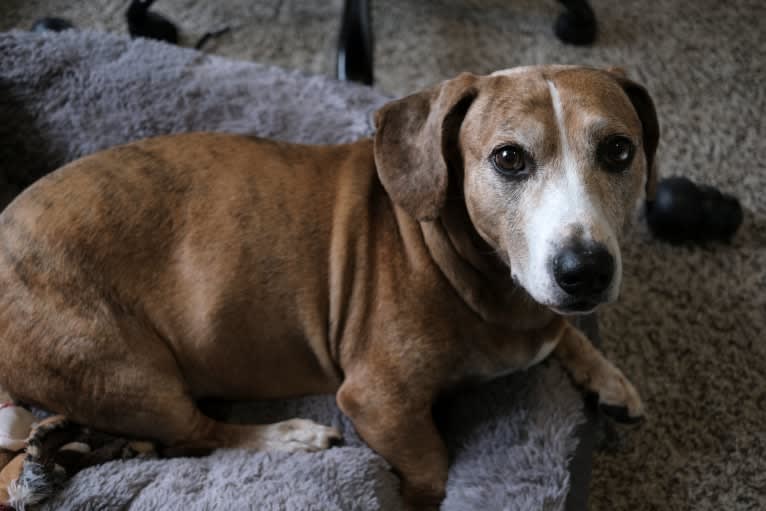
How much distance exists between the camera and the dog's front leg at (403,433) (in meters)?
1.57

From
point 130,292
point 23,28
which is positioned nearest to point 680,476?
point 130,292

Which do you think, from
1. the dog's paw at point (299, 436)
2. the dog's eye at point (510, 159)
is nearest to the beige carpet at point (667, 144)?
the dog's paw at point (299, 436)

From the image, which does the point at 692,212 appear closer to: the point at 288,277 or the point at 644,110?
the point at 644,110

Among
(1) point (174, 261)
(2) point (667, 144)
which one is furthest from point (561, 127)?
(2) point (667, 144)

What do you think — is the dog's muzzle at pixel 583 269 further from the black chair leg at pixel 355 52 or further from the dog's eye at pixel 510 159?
the black chair leg at pixel 355 52

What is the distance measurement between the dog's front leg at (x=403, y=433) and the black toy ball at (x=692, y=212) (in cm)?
105

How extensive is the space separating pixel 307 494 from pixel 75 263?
660 mm

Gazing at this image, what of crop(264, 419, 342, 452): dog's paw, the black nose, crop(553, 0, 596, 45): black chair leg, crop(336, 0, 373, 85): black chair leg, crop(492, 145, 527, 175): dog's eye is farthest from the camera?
crop(553, 0, 596, 45): black chair leg

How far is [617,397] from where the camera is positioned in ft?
5.74

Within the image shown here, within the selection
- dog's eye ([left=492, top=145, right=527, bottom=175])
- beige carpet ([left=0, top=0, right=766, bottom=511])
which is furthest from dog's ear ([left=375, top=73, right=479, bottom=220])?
beige carpet ([left=0, top=0, right=766, bottom=511])

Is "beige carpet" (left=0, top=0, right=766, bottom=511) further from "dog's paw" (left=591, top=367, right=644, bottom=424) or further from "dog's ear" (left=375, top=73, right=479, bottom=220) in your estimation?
"dog's ear" (left=375, top=73, right=479, bottom=220)

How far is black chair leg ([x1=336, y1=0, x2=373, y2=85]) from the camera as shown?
240cm

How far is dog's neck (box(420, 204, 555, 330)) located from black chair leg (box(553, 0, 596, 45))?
167 cm

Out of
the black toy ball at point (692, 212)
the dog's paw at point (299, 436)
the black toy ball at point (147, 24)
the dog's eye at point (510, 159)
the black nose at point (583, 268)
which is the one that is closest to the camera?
the black nose at point (583, 268)
